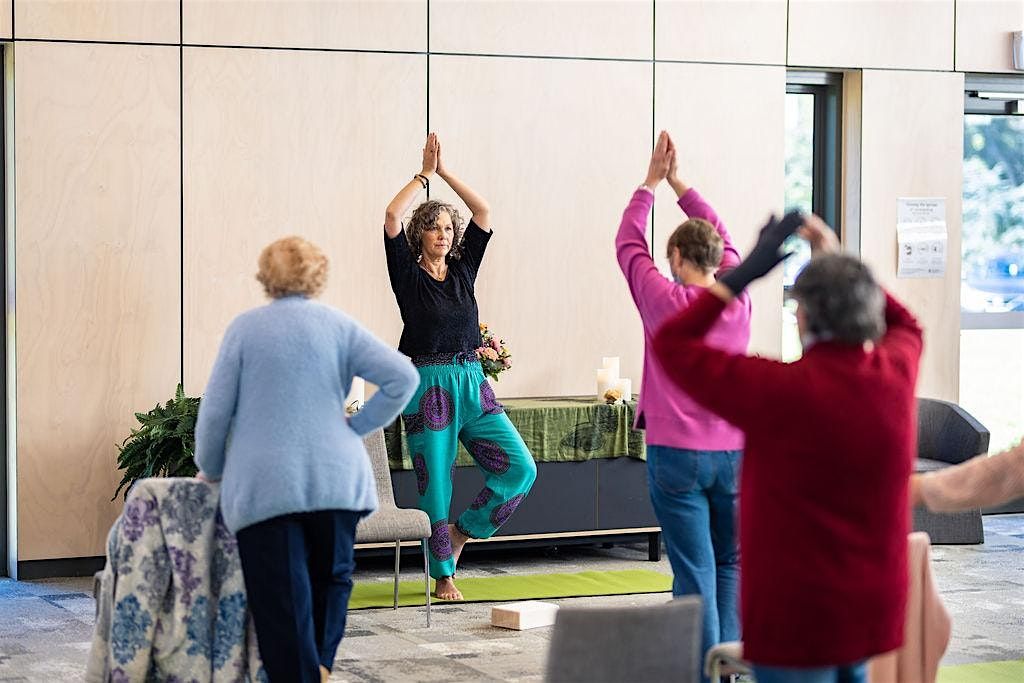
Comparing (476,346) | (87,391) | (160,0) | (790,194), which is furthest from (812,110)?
A: (87,391)

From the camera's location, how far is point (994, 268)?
336 inches

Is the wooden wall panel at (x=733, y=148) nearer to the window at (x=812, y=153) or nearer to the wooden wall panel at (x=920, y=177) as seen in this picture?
the window at (x=812, y=153)

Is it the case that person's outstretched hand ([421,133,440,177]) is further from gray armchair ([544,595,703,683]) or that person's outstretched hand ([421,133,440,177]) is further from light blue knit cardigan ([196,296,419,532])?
gray armchair ([544,595,703,683])

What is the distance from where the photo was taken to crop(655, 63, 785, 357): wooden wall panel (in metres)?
7.52

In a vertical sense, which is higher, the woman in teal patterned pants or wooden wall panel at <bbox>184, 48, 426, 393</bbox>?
wooden wall panel at <bbox>184, 48, 426, 393</bbox>

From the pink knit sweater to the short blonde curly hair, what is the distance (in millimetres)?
914

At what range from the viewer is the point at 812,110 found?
26.6 feet

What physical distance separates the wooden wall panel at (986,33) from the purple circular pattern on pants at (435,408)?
3694mm

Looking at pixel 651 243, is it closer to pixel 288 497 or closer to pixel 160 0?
pixel 160 0

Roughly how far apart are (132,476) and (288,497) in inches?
110

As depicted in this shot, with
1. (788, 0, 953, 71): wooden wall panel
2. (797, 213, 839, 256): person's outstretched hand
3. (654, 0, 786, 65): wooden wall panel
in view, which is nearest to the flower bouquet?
(654, 0, 786, 65): wooden wall panel

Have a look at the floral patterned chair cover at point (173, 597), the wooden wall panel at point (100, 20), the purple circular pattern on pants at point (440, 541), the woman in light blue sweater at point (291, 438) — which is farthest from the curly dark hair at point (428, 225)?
the floral patterned chair cover at point (173, 597)

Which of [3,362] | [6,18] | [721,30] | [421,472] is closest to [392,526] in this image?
[421,472]

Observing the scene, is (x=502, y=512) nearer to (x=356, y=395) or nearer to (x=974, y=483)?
(x=356, y=395)
